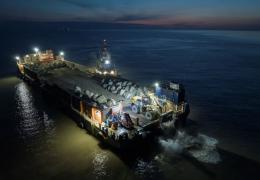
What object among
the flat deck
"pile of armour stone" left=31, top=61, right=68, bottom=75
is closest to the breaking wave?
the flat deck

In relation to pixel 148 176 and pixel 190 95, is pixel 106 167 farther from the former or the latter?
pixel 190 95

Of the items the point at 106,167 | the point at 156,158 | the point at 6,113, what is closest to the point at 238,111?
the point at 156,158

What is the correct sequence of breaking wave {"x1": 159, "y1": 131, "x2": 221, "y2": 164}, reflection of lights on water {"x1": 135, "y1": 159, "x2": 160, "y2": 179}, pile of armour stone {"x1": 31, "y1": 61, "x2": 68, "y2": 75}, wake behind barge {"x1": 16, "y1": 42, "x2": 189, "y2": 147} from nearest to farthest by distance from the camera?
1. reflection of lights on water {"x1": 135, "y1": 159, "x2": 160, "y2": 179}
2. breaking wave {"x1": 159, "y1": 131, "x2": 221, "y2": 164}
3. wake behind barge {"x1": 16, "y1": 42, "x2": 189, "y2": 147}
4. pile of armour stone {"x1": 31, "y1": 61, "x2": 68, "y2": 75}

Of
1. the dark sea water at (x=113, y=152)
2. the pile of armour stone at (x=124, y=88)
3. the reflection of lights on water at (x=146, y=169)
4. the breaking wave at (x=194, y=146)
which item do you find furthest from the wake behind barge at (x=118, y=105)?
the reflection of lights on water at (x=146, y=169)

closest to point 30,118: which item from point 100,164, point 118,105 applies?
point 118,105

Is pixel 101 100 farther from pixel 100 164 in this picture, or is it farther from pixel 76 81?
pixel 76 81

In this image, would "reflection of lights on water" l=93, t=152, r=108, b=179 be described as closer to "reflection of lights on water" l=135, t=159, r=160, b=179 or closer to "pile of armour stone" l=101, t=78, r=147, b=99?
"reflection of lights on water" l=135, t=159, r=160, b=179
